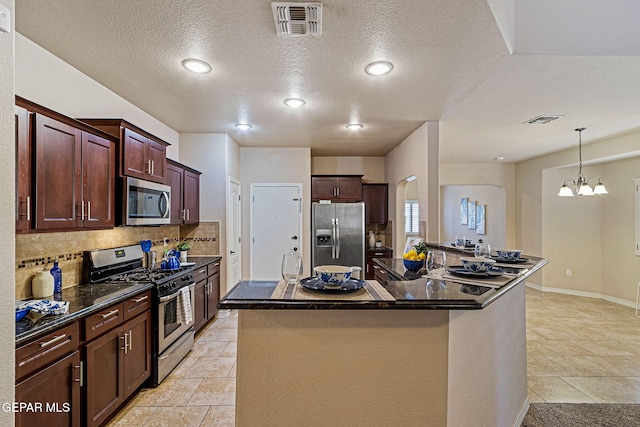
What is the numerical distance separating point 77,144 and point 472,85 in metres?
3.16

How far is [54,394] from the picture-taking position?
169 centimetres

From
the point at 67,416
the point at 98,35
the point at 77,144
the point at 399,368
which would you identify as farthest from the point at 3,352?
the point at 98,35

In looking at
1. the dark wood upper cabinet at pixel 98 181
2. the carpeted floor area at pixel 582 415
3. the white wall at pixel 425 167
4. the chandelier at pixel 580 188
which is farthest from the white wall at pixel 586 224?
the dark wood upper cabinet at pixel 98 181

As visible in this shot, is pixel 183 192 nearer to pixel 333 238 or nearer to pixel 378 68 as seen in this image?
pixel 333 238

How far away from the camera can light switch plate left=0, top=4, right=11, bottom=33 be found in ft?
2.94

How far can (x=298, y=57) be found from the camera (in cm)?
240

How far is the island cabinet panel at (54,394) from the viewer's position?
1521 millimetres

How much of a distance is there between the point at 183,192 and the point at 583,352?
16.0 feet

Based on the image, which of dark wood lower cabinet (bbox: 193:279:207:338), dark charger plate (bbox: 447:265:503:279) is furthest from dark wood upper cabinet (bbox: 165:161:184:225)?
dark charger plate (bbox: 447:265:503:279)

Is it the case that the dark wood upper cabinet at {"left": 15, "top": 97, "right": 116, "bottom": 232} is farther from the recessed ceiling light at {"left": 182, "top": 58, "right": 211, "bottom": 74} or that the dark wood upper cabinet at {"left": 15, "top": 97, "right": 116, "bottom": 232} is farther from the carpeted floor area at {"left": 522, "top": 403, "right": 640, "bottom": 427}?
the carpeted floor area at {"left": 522, "top": 403, "right": 640, "bottom": 427}

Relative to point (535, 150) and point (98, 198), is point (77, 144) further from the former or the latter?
point (535, 150)

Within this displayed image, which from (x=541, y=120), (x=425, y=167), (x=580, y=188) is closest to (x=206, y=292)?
(x=425, y=167)

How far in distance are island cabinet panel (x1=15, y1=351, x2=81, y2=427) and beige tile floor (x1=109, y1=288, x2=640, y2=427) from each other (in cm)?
60

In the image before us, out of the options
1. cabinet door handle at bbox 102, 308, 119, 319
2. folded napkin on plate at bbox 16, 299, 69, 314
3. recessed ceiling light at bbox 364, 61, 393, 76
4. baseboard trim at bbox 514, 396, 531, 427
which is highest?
recessed ceiling light at bbox 364, 61, 393, 76
